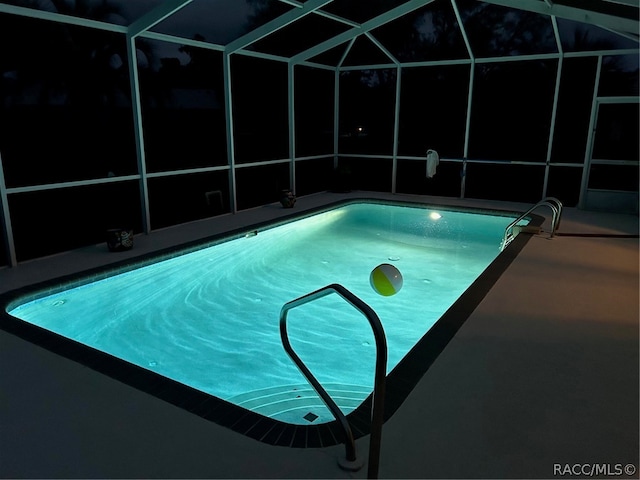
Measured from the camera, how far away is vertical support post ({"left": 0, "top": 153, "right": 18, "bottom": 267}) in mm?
4977

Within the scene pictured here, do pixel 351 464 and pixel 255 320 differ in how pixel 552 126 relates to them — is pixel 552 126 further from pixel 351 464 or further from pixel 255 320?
pixel 351 464

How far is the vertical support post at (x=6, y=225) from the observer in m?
4.98

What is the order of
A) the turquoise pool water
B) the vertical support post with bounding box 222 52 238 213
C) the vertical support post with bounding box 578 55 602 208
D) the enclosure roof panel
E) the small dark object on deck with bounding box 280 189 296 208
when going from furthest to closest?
the small dark object on deck with bounding box 280 189 296 208
the vertical support post with bounding box 578 55 602 208
the vertical support post with bounding box 222 52 238 213
the enclosure roof panel
the turquoise pool water

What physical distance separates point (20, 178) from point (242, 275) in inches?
108

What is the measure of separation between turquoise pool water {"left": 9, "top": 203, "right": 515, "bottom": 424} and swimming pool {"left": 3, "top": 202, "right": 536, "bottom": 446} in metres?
0.01

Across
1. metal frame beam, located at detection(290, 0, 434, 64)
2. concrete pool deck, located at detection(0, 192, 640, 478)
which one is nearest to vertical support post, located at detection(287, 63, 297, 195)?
metal frame beam, located at detection(290, 0, 434, 64)

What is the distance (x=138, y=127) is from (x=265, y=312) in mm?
3328

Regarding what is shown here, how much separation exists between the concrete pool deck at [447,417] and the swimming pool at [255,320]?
0.14 metres

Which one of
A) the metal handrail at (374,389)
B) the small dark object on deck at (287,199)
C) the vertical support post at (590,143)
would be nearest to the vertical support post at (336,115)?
the small dark object on deck at (287,199)

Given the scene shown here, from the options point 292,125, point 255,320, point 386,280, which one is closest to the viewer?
point 386,280

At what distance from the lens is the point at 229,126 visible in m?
7.78

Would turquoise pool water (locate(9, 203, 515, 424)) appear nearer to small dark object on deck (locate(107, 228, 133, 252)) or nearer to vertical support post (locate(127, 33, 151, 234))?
small dark object on deck (locate(107, 228, 133, 252))

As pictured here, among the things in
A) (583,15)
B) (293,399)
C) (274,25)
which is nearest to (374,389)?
(293,399)

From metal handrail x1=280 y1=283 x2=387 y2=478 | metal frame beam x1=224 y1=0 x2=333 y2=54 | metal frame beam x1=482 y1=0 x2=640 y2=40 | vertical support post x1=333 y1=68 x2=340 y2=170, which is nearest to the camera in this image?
metal handrail x1=280 y1=283 x2=387 y2=478
